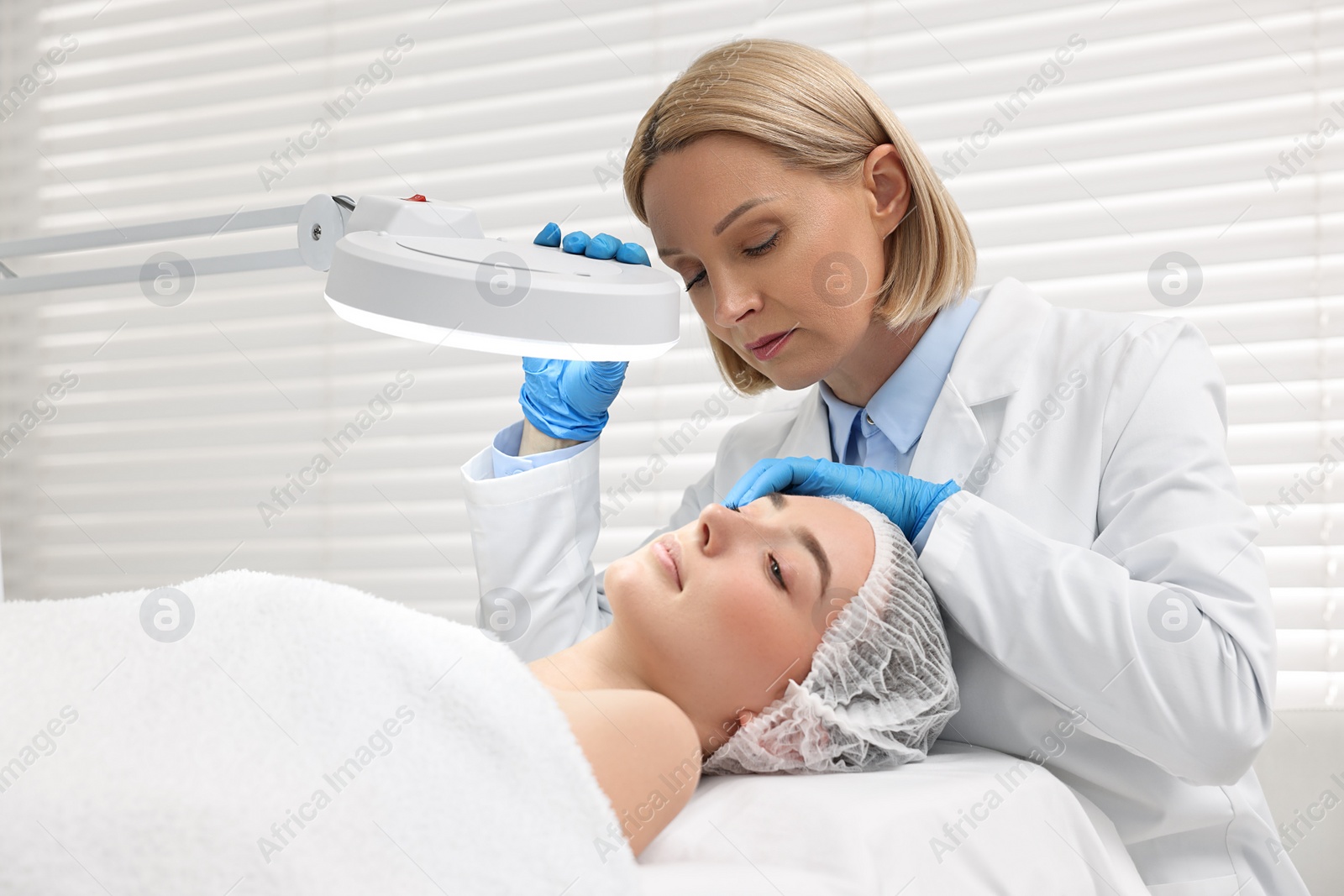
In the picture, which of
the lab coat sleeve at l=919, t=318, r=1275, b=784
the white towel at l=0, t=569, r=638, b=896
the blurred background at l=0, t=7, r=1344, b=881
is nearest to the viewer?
the white towel at l=0, t=569, r=638, b=896

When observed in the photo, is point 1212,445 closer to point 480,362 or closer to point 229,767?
point 229,767

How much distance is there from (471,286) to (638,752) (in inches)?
17.6

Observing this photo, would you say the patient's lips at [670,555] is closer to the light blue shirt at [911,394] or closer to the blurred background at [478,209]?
the light blue shirt at [911,394]

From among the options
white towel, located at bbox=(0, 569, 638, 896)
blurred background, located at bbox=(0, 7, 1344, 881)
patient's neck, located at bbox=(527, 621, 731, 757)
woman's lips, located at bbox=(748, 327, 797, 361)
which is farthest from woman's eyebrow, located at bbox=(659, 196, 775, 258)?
blurred background, located at bbox=(0, 7, 1344, 881)

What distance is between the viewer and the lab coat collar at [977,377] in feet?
4.26

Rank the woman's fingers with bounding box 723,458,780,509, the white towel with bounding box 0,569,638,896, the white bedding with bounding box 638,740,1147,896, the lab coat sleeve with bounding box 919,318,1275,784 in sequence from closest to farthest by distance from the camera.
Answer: the white towel with bounding box 0,569,638,896
the white bedding with bounding box 638,740,1147,896
the lab coat sleeve with bounding box 919,318,1275,784
the woman's fingers with bounding box 723,458,780,509

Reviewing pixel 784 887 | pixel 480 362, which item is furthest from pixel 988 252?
pixel 784 887

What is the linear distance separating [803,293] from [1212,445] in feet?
1.71

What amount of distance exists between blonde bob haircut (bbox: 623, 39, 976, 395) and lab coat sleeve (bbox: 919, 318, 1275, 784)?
0.36 meters

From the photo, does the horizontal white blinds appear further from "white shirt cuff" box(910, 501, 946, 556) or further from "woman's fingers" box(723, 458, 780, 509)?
"white shirt cuff" box(910, 501, 946, 556)

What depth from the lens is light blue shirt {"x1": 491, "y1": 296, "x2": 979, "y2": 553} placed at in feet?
4.54

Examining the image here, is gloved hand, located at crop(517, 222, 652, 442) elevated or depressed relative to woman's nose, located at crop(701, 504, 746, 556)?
elevated

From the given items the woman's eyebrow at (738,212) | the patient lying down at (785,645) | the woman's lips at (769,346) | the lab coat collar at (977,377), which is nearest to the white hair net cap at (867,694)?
the patient lying down at (785,645)

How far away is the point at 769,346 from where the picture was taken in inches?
53.1
